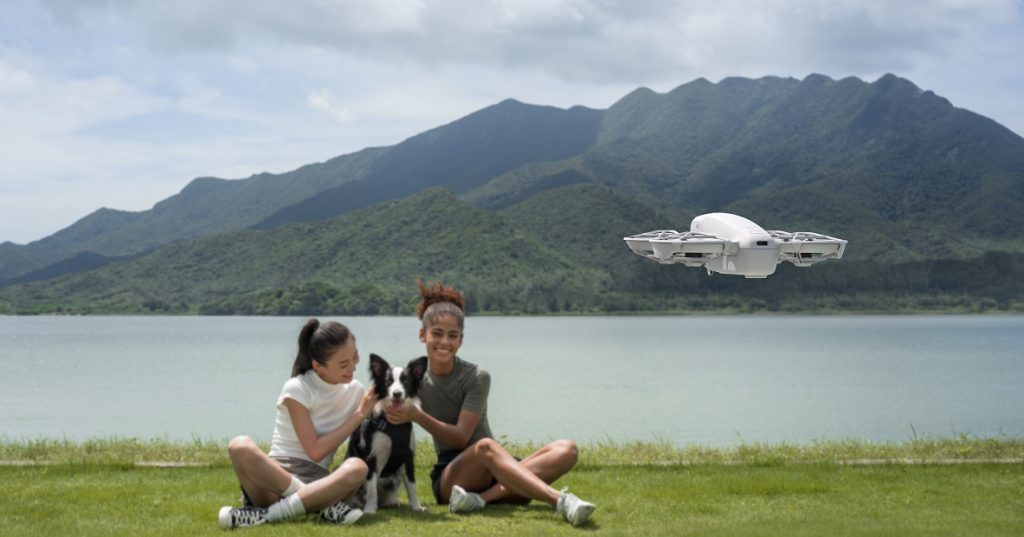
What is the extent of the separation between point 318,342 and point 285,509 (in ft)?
3.61

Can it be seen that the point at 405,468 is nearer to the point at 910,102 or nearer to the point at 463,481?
the point at 463,481

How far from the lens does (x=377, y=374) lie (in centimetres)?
588

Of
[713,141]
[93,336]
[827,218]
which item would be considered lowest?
[93,336]

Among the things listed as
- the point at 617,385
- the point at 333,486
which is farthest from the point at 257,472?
the point at 617,385

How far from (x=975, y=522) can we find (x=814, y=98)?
7613 inches

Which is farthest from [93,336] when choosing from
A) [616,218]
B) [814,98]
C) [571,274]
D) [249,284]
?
[814,98]

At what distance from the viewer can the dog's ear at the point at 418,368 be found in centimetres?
598

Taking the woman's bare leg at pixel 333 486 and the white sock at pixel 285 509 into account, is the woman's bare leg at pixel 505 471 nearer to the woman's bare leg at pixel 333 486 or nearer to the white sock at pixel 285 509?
the woman's bare leg at pixel 333 486

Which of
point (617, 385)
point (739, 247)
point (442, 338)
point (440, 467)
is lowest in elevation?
point (617, 385)

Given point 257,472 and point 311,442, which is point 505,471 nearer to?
point 311,442

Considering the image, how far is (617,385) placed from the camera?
3838cm

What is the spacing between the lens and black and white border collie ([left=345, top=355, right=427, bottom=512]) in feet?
19.4

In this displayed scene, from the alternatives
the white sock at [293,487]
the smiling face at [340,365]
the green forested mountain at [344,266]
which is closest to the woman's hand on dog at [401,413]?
the smiling face at [340,365]

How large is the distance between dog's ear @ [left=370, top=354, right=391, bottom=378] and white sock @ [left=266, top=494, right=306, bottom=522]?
0.98 metres
